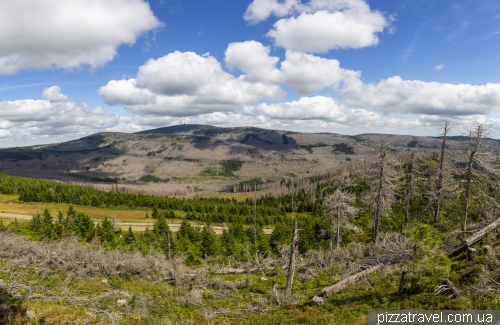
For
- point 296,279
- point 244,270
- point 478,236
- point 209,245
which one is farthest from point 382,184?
point 209,245

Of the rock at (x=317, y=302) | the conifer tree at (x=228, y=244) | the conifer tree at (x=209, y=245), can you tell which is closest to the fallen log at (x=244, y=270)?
the rock at (x=317, y=302)

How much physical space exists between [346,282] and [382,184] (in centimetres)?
1645

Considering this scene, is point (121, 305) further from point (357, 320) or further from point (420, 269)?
point (420, 269)

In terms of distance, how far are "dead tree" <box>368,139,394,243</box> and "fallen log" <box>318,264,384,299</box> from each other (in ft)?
40.1

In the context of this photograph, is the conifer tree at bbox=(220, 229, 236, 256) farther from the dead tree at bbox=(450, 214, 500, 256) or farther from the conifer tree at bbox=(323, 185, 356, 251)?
the dead tree at bbox=(450, 214, 500, 256)

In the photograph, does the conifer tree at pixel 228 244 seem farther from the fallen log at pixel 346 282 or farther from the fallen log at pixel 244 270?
the fallen log at pixel 346 282

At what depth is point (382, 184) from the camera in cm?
2892

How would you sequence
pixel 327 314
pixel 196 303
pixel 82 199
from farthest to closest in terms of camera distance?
pixel 82 199 < pixel 196 303 < pixel 327 314

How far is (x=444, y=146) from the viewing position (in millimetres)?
30234

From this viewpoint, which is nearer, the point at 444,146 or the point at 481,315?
the point at 481,315

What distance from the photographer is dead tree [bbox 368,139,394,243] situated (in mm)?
28672

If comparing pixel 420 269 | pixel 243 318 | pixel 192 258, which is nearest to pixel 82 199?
pixel 192 258

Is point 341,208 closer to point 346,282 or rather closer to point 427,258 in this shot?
point 346,282

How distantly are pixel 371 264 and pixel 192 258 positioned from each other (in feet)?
90.9
